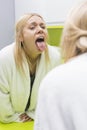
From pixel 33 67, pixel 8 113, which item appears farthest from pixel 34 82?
pixel 8 113

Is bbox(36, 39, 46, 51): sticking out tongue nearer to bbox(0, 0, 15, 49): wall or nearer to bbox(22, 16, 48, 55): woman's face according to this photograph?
bbox(22, 16, 48, 55): woman's face

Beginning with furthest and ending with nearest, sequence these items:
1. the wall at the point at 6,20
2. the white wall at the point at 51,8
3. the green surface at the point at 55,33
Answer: the wall at the point at 6,20 → the white wall at the point at 51,8 → the green surface at the point at 55,33

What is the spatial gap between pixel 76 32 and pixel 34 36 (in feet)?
2.76

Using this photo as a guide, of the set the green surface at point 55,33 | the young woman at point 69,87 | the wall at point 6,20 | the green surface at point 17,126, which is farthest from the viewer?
the wall at point 6,20

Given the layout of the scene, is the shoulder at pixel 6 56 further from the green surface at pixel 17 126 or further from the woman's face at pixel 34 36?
the green surface at pixel 17 126

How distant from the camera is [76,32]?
25.4 inches

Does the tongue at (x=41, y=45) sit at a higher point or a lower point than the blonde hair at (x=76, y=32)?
lower

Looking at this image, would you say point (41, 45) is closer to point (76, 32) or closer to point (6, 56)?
point (6, 56)

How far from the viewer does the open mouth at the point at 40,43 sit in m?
1.47

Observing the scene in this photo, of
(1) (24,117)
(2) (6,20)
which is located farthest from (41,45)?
(2) (6,20)

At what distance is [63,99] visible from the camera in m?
0.62

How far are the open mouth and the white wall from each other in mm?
531

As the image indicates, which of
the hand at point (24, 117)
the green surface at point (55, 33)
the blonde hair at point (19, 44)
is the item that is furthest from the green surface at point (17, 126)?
the green surface at point (55, 33)

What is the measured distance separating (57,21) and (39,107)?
145cm
